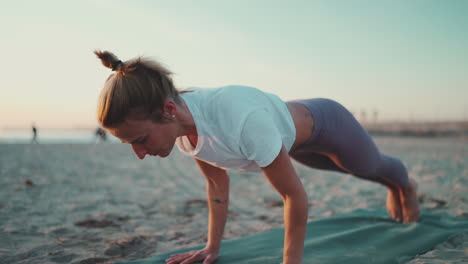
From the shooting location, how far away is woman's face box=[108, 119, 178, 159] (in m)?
1.29

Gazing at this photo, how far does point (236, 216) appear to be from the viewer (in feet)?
9.80

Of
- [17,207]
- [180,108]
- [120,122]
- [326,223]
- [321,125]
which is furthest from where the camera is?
[17,207]

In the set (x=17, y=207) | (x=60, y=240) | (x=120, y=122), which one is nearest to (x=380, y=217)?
(x=120, y=122)

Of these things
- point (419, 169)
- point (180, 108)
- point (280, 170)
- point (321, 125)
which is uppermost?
point (180, 108)

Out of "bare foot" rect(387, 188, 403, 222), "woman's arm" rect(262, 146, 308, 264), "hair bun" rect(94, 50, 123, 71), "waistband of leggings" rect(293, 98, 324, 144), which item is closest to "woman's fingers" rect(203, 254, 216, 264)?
"woman's arm" rect(262, 146, 308, 264)

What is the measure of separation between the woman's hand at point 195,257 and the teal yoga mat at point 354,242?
6 centimetres

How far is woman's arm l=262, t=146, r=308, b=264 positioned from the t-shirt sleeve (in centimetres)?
7

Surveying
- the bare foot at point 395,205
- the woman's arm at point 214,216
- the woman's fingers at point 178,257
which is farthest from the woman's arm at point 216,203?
the bare foot at point 395,205

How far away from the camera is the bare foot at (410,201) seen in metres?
2.27

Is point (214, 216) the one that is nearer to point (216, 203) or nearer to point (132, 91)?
point (216, 203)

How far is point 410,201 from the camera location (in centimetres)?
229

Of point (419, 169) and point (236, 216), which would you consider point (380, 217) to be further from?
point (419, 169)

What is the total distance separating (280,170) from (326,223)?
1328mm

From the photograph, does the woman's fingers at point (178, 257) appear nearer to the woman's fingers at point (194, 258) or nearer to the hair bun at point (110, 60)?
the woman's fingers at point (194, 258)
